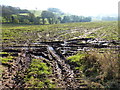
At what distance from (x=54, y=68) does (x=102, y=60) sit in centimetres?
567

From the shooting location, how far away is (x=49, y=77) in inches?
576

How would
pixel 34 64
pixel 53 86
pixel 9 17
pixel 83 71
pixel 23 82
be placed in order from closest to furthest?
1. pixel 53 86
2. pixel 23 82
3. pixel 83 71
4. pixel 34 64
5. pixel 9 17

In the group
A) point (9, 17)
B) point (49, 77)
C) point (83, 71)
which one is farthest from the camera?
point (9, 17)

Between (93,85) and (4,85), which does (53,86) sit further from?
(4,85)

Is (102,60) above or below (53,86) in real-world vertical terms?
above

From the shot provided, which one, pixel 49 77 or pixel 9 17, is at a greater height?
pixel 9 17

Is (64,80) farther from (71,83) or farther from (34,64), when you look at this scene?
(34,64)

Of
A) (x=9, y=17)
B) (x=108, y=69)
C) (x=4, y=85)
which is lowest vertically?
(x=4, y=85)

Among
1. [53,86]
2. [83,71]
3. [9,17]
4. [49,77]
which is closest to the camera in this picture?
[53,86]

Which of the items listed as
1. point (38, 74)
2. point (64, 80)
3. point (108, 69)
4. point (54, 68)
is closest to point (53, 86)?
point (64, 80)

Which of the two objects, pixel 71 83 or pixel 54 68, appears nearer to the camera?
pixel 71 83

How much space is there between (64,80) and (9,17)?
12249 centimetres

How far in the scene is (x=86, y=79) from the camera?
46.6 ft

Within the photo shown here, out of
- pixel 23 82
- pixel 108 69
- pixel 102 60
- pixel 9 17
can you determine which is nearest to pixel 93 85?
pixel 108 69
